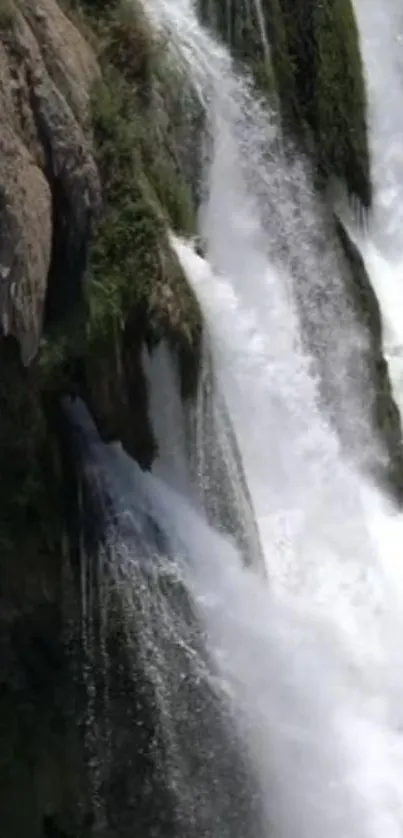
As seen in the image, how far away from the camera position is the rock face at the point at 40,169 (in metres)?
5.21

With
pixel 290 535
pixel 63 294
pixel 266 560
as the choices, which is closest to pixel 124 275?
pixel 63 294

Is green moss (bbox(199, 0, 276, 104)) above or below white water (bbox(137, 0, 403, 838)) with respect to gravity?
above

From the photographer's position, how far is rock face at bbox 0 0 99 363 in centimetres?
521

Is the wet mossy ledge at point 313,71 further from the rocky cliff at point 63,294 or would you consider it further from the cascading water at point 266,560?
the rocky cliff at point 63,294

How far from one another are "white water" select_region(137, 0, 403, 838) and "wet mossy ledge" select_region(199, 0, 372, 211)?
249mm

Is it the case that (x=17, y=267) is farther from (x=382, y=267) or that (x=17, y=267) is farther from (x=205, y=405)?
(x=382, y=267)

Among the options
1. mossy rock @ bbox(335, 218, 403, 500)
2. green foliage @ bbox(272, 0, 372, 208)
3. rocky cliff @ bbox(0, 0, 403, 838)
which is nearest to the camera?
rocky cliff @ bbox(0, 0, 403, 838)

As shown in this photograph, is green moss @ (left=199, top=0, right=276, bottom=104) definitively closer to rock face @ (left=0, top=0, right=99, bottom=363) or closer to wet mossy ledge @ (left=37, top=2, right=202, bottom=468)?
wet mossy ledge @ (left=37, top=2, right=202, bottom=468)

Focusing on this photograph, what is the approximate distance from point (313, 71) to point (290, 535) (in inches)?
123

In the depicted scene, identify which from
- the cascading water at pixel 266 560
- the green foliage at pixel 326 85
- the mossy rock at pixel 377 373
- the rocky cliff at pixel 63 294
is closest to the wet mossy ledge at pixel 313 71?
the green foliage at pixel 326 85

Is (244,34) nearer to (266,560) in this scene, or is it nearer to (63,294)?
(266,560)

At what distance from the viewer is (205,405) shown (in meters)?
6.57

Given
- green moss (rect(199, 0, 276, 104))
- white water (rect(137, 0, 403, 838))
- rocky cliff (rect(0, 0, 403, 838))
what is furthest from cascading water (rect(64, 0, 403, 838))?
rocky cliff (rect(0, 0, 403, 838))

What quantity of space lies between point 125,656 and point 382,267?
5.05 meters
